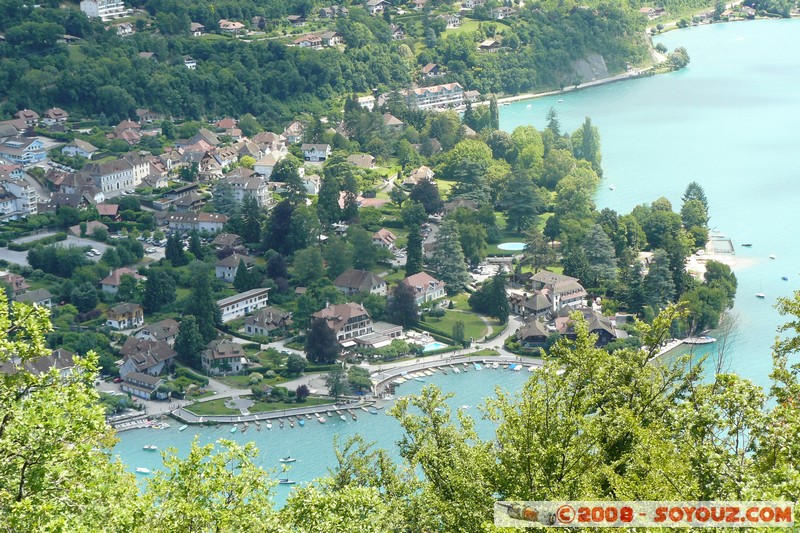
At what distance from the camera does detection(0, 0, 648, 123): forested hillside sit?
32.9 metres

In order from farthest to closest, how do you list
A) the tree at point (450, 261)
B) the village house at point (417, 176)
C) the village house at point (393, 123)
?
the village house at point (393, 123) < the village house at point (417, 176) < the tree at point (450, 261)

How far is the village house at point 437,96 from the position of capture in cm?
3609

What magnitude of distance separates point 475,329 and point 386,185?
28.5 ft

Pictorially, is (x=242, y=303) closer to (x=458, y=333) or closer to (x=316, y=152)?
(x=458, y=333)

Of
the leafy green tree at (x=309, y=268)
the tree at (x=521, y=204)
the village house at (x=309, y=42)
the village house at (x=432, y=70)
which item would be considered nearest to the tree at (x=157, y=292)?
the leafy green tree at (x=309, y=268)

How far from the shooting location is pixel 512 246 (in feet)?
80.3

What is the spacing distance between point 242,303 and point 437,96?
1729cm

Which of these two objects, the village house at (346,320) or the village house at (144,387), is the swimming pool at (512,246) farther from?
the village house at (144,387)

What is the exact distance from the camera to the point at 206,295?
20.0 metres

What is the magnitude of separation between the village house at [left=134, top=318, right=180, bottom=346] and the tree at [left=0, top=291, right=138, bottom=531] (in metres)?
13.4

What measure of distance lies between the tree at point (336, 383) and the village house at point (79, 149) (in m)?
13.8

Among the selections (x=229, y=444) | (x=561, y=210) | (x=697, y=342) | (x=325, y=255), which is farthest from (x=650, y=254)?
(x=229, y=444)

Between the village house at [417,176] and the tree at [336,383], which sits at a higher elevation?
the village house at [417,176]

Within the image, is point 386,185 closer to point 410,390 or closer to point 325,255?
point 325,255
